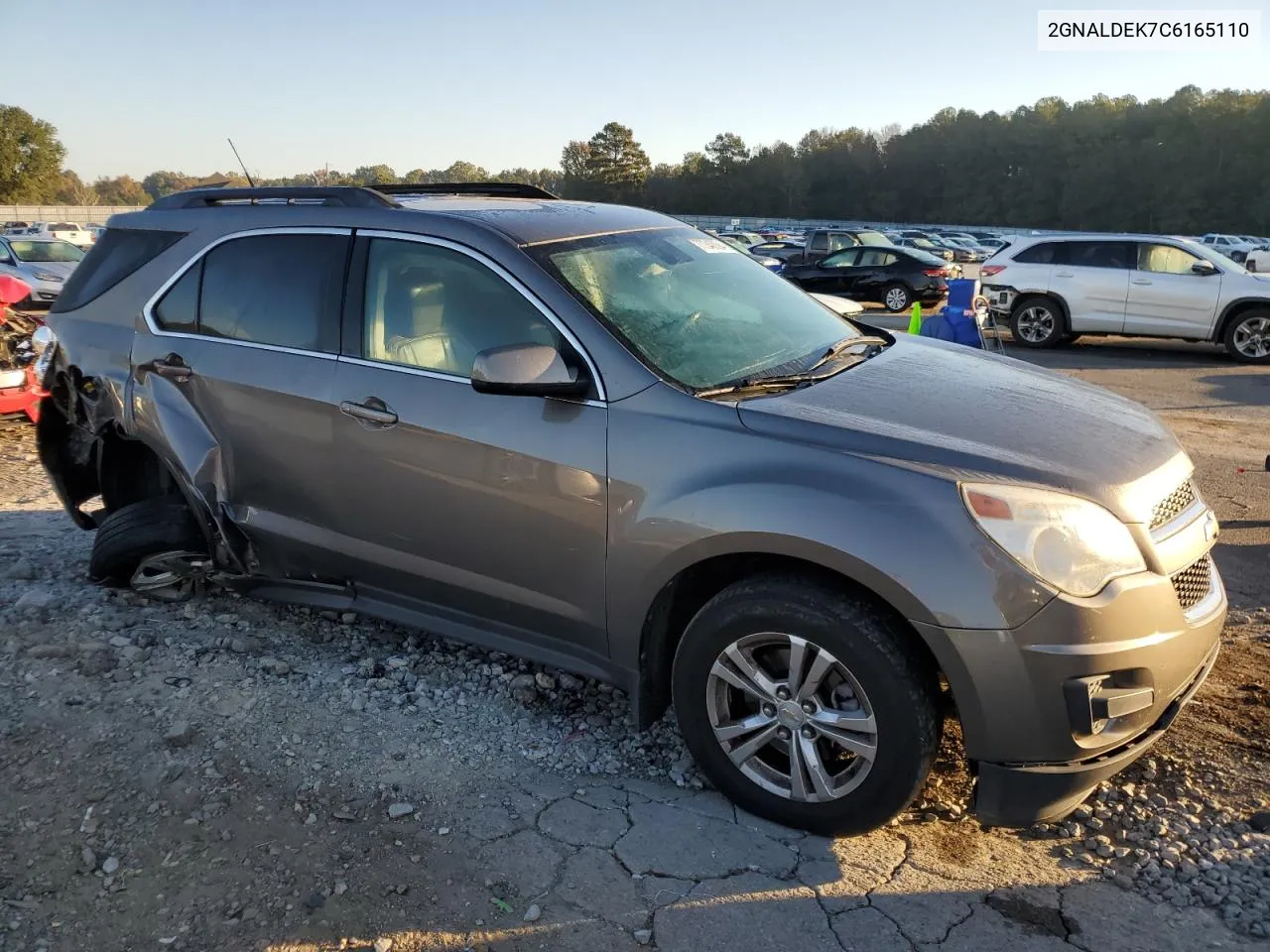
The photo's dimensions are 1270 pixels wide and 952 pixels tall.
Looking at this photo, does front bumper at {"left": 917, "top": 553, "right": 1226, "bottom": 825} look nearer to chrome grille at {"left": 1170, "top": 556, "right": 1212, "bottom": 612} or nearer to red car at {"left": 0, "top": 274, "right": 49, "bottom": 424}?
chrome grille at {"left": 1170, "top": 556, "right": 1212, "bottom": 612}

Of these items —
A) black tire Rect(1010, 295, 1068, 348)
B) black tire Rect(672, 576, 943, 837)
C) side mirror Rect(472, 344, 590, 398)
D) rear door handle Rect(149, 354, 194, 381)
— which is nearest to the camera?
black tire Rect(672, 576, 943, 837)

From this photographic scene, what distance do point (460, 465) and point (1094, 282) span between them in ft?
43.7

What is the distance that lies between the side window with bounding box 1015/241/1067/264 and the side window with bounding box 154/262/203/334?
13495 millimetres

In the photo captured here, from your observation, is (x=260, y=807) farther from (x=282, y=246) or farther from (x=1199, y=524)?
(x=1199, y=524)

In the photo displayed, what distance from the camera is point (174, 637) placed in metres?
4.13

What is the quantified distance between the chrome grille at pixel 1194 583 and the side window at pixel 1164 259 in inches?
486

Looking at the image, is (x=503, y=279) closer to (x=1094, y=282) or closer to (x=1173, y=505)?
(x=1173, y=505)

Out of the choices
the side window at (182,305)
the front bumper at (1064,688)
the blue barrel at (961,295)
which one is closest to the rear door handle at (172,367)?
the side window at (182,305)

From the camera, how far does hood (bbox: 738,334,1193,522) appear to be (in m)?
2.65

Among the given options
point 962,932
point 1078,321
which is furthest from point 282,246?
point 1078,321

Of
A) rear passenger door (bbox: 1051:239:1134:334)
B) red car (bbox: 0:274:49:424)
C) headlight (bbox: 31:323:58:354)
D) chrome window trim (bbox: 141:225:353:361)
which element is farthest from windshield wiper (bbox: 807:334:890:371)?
rear passenger door (bbox: 1051:239:1134:334)

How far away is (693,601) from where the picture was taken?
3.09m

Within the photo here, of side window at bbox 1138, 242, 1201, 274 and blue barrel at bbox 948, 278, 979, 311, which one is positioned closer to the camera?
blue barrel at bbox 948, 278, 979, 311

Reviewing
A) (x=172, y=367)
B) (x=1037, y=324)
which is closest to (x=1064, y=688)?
(x=172, y=367)
